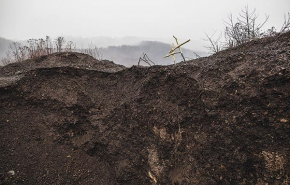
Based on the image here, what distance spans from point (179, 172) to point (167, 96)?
954 millimetres

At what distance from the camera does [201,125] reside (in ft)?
6.11

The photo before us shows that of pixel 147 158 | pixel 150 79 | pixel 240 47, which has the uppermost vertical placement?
pixel 240 47

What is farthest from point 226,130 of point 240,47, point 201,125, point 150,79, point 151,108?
point 240,47

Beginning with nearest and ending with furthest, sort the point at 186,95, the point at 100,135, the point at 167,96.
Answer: the point at 186,95 → the point at 167,96 → the point at 100,135

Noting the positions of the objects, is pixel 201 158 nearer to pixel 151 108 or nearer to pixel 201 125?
pixel 201 125

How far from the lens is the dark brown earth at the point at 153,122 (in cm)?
154

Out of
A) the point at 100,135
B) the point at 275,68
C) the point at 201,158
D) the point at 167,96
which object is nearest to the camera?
the point at 275,68

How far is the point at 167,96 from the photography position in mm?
2139

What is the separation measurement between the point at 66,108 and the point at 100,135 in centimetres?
67

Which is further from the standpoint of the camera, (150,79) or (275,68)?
(150,79)

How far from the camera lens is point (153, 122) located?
6.84ft

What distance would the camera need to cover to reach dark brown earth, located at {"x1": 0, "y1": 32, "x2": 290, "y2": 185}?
154cm

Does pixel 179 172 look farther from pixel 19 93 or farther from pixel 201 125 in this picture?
pixel 19 93

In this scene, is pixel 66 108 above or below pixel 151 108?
below
